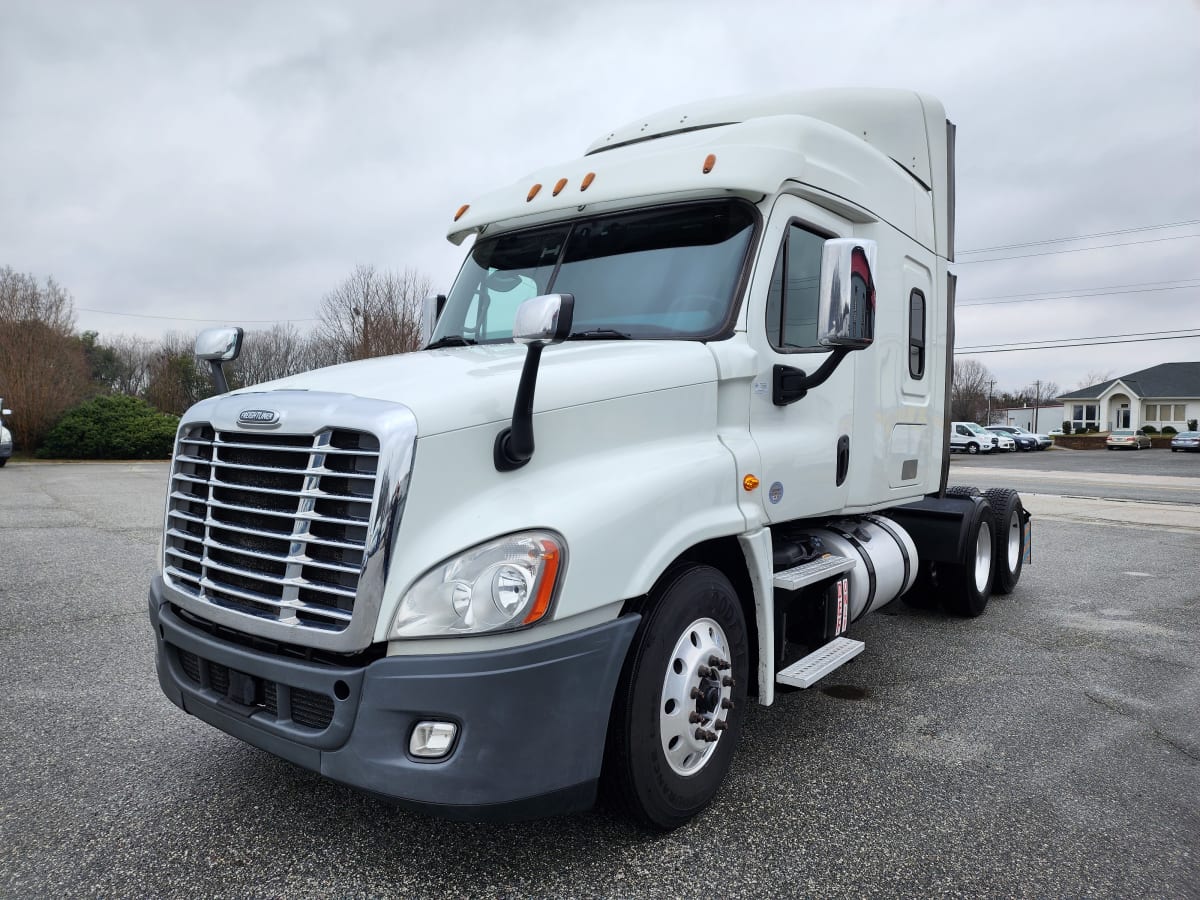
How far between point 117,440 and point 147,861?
28398mm

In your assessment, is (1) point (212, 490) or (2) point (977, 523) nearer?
(1) point (212, 490)

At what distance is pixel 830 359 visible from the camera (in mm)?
3465

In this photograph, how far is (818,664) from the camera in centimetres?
389

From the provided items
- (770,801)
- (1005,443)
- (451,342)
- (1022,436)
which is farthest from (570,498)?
(1022,436)

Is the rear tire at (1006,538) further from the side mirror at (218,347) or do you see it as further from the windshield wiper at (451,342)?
the side mirror at (218,347)

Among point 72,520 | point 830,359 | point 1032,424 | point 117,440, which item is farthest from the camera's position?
point 1032,424

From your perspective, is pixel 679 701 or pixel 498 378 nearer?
pixel 498 378

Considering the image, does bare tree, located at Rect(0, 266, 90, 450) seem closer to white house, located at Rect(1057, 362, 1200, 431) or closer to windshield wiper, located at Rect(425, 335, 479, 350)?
windshield wiper, located at Rect(425, 335, 479, 350)

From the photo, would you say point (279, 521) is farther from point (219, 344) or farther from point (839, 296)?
point (839, 296)

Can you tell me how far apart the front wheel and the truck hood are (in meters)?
0.74

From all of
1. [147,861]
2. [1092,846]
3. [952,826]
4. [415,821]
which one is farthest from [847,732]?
[147,861]

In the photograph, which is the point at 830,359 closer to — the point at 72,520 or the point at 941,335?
the point at 941,335

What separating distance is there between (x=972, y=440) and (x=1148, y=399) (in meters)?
34.0

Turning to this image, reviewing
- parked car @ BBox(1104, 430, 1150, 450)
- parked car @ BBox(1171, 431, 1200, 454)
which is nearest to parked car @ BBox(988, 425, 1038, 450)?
parked car @ BBox(1104, 430, 1150, 450)
